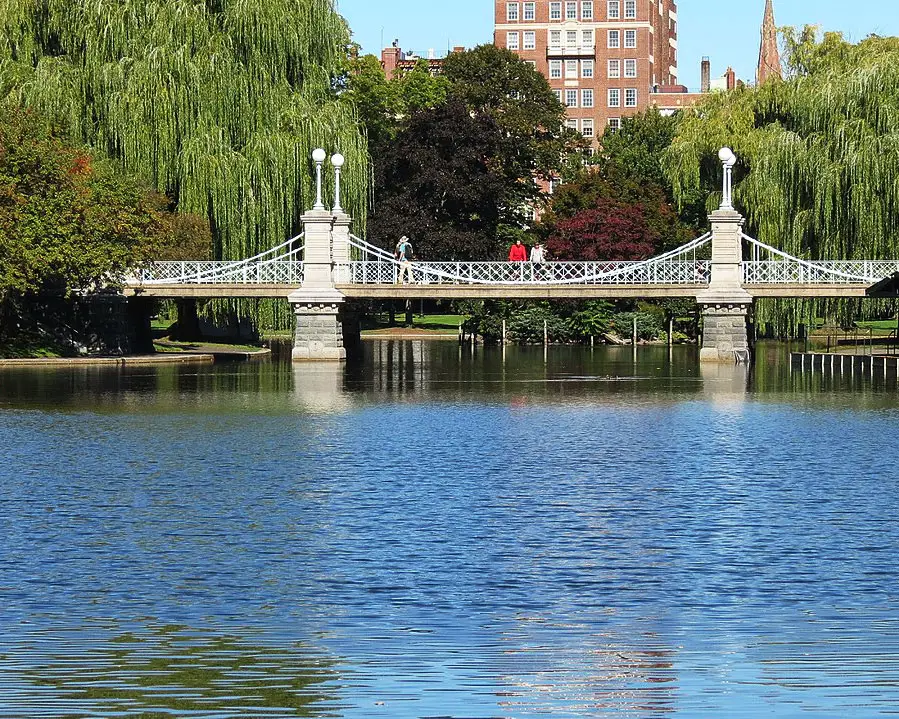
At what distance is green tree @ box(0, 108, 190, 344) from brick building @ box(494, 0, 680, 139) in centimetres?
9512

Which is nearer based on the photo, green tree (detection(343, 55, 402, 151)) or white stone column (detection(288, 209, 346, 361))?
white stone column (detection(288, 209, 346, 361))

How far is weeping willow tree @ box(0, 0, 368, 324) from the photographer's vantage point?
2314 inches

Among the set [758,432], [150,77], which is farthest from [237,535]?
[150,77]

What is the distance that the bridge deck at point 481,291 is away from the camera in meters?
56.1

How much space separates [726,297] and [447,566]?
39.9m

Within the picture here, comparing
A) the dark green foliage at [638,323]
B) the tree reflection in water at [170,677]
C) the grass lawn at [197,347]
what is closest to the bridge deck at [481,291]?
the grass lawn at [197,347]

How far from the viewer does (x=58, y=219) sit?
54000 millimetres

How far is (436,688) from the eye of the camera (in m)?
11.7

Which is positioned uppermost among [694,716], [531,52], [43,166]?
[531,52]

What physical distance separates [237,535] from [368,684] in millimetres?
7544

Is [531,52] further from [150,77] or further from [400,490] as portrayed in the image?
[400,490]

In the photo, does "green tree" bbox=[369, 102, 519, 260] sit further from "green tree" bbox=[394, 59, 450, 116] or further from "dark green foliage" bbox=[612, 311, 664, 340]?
"green tree" bbox=[394, 59, 450, 116]

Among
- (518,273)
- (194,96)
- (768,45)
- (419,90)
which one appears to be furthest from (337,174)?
(768,45)

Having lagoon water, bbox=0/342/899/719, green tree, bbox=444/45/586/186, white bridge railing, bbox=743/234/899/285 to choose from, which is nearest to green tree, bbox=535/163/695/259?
green tree, bbox=444/45/586/186
